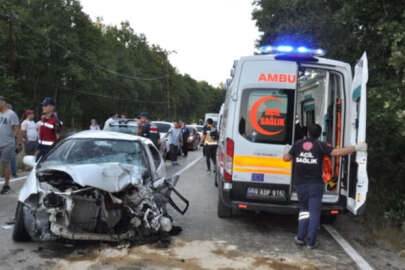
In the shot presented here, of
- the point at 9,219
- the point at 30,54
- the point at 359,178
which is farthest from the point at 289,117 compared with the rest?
the point at 30,54

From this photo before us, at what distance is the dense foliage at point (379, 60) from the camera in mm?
7031

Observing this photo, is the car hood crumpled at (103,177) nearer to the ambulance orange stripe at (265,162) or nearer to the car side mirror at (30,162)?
the car side mirror at (30,162)

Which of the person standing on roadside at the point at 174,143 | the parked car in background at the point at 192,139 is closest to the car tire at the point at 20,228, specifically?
the person standing on roadside at the point at 174,143

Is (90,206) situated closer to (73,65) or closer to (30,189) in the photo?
(30,189)

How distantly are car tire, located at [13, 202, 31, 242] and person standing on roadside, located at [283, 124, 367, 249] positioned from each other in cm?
332

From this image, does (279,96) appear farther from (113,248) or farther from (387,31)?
(387,31)

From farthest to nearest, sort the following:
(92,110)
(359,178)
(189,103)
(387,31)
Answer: (189,103)
(92,110)
(387,31)
(359,178)

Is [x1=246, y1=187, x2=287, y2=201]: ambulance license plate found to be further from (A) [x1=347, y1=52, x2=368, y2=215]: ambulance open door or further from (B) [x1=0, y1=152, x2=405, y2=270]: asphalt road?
(A) [x1=347, y1=52, x2=368, y2=215]: ambulance open door

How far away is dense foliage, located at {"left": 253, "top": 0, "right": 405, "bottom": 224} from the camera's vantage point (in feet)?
23.1

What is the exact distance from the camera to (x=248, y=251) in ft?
17.0

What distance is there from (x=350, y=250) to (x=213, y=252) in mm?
1775

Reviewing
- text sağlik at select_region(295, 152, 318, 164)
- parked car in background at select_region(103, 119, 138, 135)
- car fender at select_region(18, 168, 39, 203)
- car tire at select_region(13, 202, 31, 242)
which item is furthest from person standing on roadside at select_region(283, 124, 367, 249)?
parked car in background at select_region(103, 119, 138, 135)

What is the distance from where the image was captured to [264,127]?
6.13 meters

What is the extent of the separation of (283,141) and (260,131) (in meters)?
0.35
